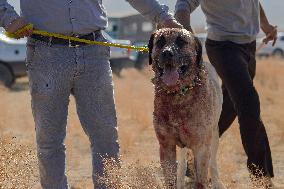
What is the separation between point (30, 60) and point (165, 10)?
37.5 inches

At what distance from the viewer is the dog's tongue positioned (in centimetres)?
391

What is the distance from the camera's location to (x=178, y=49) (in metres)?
3.99

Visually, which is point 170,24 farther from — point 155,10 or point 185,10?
point 185,10

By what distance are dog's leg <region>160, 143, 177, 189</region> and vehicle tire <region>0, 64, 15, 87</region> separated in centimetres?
1152

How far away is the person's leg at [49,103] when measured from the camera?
4094mm

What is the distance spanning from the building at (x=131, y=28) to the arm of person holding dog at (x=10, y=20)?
2579 cm

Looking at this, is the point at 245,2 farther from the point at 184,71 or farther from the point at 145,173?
the point at 145,173

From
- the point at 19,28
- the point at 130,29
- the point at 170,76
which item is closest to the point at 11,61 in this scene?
the point at 19,28

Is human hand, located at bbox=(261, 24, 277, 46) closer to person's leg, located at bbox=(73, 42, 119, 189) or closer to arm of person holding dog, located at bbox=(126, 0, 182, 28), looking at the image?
arm of person holding dog, located at bbox=(126, 0, 182, 28)

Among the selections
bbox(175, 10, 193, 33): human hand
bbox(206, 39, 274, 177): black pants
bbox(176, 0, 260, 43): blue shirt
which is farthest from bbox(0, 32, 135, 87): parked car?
bbox(175, 10, 193, 33): human hand

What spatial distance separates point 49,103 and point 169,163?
0.84 metres

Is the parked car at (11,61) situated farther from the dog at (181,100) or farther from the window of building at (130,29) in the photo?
the window of building at (130,29)

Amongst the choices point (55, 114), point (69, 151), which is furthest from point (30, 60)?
point (69, 151)

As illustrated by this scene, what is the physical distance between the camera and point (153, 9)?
4.38m
